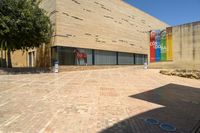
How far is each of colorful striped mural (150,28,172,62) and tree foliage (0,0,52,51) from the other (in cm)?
1300

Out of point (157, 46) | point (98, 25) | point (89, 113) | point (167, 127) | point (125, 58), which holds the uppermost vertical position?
point (98, 25)

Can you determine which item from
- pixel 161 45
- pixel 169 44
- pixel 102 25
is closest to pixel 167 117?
pixel 169 44

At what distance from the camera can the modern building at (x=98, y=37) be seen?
70.2ft

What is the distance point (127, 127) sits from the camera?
4.67 m

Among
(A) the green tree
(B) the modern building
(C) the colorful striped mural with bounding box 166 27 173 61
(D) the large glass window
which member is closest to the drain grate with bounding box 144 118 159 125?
(A) the green tree

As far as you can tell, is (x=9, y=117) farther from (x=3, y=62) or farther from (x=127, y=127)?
(x=3, y=62)

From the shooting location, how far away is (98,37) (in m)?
25.7

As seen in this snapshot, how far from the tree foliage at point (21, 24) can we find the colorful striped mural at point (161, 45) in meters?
13.0

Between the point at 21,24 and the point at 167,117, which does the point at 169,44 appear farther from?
the point at 167,117

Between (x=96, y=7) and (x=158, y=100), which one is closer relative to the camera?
(x=158, y=100)

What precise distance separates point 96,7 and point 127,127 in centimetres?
2309

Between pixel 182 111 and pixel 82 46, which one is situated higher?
pixel 82 46

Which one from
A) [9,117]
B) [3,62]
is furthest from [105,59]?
[9,117]

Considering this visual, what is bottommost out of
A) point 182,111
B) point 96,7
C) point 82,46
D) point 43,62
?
point 182,111
